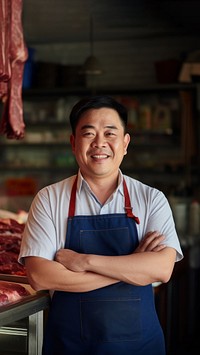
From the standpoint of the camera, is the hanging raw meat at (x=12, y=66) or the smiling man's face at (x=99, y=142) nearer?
the smiling man's face at (x=99, y=142)

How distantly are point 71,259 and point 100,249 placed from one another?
15 cm

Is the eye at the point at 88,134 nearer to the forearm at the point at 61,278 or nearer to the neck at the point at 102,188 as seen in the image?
the neck at the point at 102,188

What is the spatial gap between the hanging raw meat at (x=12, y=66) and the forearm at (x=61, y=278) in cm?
168

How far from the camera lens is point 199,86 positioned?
8234 millimetres

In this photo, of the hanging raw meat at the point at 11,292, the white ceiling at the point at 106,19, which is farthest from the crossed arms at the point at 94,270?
the white ceiling at the point at 106,19

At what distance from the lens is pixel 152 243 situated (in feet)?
8.91

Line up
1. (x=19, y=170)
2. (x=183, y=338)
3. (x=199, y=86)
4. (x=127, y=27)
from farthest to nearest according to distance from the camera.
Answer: (x=19, y=170) < (x=127, y=27) < (x=199, y=86) < (x=183, y=338)

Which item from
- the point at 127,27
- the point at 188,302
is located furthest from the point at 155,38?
the point at 188,302

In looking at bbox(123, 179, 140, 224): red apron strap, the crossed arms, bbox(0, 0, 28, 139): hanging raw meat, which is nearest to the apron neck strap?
bbox(123, 179, 140, 224): red apron strap

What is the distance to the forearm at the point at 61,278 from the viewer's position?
2.66 meters

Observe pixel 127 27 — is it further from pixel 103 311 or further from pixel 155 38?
pixel 103 311

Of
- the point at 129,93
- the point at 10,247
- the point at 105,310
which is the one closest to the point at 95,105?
the point at 105,310

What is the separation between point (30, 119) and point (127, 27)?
68.7 inches

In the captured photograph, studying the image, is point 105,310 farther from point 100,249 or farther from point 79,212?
point 79,212
